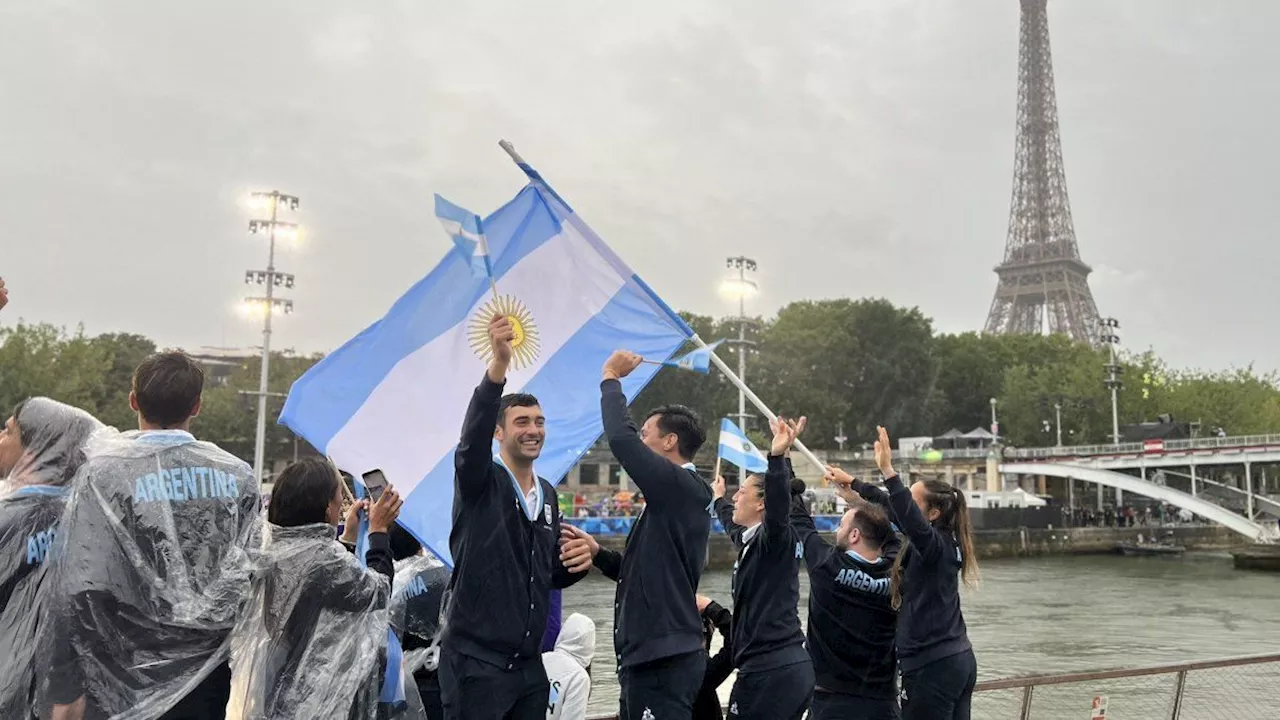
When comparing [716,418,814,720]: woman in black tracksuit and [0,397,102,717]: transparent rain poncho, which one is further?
[716,418,814,720]: woman in black tracksuit

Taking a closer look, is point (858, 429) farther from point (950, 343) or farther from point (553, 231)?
point (553, 231)

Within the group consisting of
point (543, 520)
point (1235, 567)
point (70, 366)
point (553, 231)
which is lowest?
point (1235, 567)

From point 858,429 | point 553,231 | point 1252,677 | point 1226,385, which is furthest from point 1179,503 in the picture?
point 553,231

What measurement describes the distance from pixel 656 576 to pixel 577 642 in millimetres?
1054

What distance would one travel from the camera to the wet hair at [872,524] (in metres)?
5.17

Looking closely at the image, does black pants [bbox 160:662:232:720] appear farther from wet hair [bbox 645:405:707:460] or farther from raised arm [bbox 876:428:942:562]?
raised arm [bbox 876:428:942:562]

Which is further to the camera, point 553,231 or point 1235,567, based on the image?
point 1235,567

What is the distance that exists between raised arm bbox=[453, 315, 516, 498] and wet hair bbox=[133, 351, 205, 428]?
0.96m

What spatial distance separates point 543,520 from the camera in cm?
410

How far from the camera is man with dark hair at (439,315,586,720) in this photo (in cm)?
379

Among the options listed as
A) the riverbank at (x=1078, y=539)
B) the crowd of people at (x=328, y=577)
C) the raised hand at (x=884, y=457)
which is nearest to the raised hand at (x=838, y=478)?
the raised hand at (x=884, y=457)

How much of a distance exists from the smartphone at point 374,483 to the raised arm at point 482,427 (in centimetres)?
67

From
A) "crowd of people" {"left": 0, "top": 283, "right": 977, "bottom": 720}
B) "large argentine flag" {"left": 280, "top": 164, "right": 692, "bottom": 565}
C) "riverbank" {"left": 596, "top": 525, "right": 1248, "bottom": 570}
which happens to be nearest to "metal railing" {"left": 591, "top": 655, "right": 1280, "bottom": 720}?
"crowd of people" {"left": 0, "top": 283, "right": 977, "bottom": 720}

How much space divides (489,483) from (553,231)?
2458 mm
